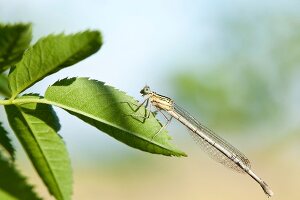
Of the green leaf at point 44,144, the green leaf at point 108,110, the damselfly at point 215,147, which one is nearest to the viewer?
the green leaf at point 44,144

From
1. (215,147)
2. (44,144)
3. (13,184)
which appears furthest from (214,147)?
(13,184)

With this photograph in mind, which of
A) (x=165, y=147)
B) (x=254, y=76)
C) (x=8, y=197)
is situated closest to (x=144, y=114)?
(x=165, y=147)

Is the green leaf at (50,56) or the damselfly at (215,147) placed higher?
the damselfly at (215,147)

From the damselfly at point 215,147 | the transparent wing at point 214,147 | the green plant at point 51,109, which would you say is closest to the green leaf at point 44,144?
the green plant at point 51,109

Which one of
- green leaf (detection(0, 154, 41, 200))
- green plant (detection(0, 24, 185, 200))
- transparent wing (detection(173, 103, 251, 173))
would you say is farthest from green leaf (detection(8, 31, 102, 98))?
transparent wing (detection(173, 103, 251, 173))

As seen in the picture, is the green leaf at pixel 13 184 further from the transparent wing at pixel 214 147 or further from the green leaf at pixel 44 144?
the transparent wing at pixel 214 147

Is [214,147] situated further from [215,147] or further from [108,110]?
[108,110]
